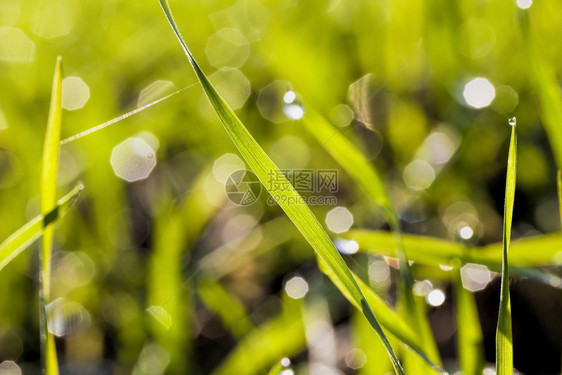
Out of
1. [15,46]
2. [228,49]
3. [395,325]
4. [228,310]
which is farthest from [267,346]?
[15,46]

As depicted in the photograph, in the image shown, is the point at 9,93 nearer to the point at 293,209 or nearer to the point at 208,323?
the point at 208,323

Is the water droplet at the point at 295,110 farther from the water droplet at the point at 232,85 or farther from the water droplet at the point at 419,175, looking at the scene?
the water droplet at the point at 232,85

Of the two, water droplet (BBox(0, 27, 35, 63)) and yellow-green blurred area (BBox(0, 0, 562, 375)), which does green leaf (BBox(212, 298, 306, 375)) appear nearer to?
yellow-green blurred area (BBox(0, 0, 562, 375))

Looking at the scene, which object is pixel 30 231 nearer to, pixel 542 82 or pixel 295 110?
pixel 295 110

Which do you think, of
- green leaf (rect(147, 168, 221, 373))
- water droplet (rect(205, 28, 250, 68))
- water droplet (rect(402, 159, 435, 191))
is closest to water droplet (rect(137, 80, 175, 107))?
water droplet (rect(205, 28, 250, 68))

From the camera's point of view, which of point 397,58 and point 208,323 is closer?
point 208,323

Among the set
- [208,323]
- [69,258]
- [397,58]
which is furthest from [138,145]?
[397,58]
